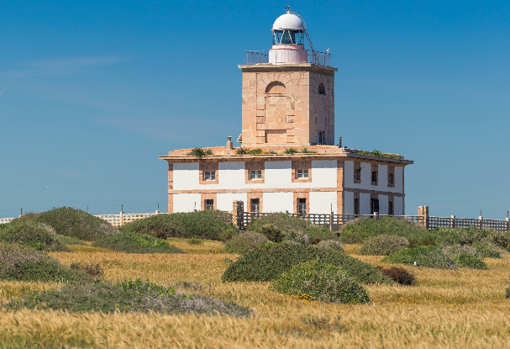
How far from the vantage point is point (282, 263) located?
720 inches

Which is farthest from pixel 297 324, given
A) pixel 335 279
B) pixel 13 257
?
pixel 13 257

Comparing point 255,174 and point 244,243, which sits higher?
point 255,174

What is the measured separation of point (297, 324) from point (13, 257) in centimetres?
897

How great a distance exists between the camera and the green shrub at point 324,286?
1384 cm

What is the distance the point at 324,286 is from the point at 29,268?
6311 mm

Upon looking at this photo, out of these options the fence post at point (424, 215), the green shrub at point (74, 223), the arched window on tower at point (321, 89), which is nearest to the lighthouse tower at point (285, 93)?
the arched window on tower at point (321, 89)

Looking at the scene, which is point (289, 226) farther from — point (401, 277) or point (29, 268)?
point (29, 268)

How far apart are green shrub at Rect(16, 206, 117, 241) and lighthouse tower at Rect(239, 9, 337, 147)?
65.0 feet

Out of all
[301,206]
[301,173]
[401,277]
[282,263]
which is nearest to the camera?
[282,263]

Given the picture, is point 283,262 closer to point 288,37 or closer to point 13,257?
point 13,257

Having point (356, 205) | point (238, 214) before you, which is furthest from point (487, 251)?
point (356, 205)

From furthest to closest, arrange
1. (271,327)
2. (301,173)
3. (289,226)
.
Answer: (301,173) → (289,226) → (271,327)

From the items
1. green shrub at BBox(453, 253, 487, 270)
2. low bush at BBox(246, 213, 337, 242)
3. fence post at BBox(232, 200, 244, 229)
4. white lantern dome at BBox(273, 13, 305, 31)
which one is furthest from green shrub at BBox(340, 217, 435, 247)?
white lantern dome at BBox(273, 13, 305, 31)

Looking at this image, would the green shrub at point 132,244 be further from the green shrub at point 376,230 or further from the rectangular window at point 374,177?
→ the rectangular window at point 374,177
